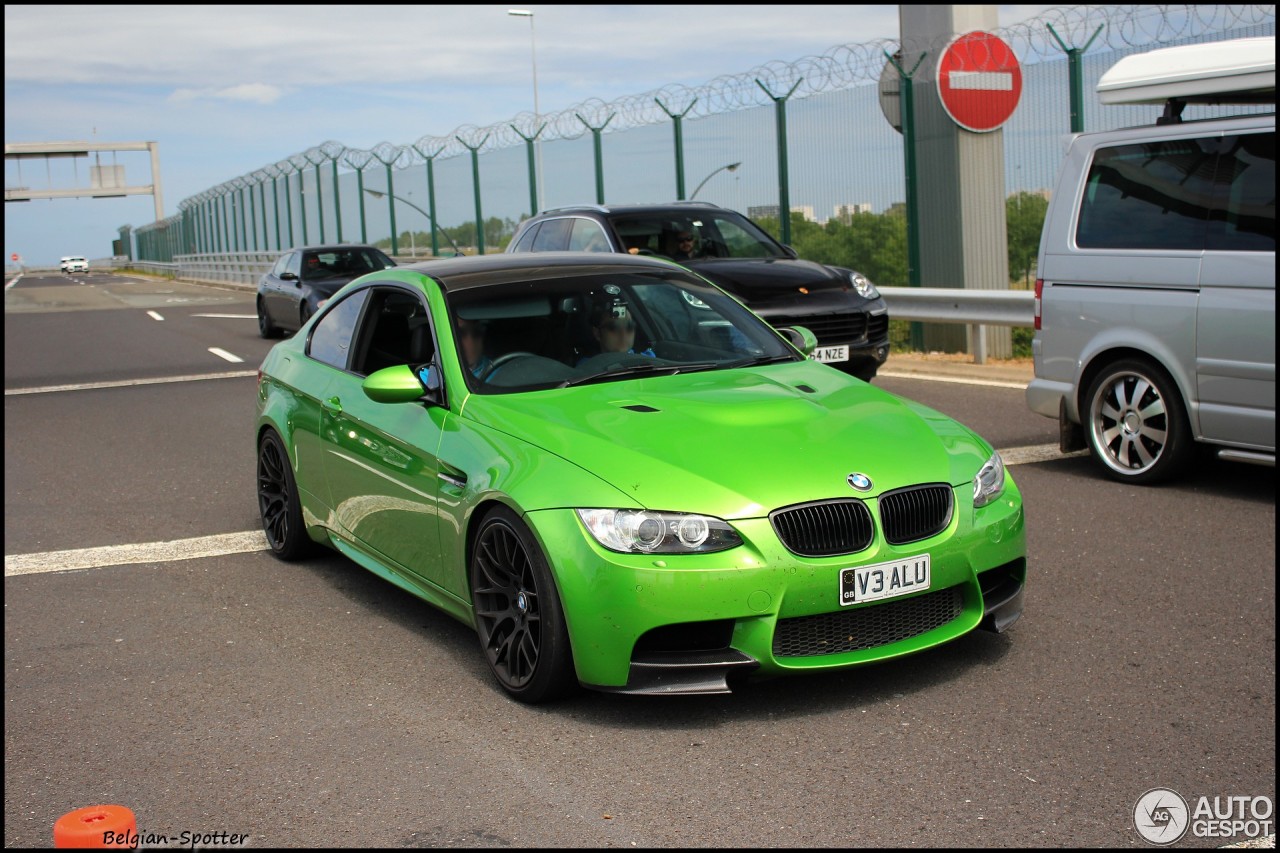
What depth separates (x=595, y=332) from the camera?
6.04 m

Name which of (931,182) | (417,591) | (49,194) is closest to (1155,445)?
(417,591)

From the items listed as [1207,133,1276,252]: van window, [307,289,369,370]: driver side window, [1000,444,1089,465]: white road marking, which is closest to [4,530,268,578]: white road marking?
[307,289,369,370]: driver side window

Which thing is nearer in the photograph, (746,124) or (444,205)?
(746,124)

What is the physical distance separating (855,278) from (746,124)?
6883 millimetres

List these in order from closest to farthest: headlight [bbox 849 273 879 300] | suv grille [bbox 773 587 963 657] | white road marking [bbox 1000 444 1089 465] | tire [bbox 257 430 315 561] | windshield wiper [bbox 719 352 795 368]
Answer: suv grille [bbox 773 587 963 657] < windshield wiper [bbox 719 352 795 368] < tire [bbox 257 430 315 561] < white road marking [bbox 1000 444 1089 465] < headlight [bbox 849 273 879 300]

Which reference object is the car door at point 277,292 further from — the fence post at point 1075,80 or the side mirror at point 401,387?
the side mirror at point 401,387

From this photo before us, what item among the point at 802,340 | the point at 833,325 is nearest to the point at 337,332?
the point at 802,340

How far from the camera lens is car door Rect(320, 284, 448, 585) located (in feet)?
17.9

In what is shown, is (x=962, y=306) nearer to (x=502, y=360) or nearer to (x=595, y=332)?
(x=595, y=332)

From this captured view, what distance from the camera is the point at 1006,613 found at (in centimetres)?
500

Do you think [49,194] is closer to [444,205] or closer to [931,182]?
[444,205]

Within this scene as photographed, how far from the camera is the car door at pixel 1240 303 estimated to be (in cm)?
726

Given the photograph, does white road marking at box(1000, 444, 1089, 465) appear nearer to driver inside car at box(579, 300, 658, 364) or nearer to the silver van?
the silver van

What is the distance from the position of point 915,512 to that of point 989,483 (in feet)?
1.49
